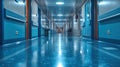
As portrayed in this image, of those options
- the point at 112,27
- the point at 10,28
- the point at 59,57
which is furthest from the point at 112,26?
the point at 59,57

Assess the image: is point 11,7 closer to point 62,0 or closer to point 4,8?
point 4,8

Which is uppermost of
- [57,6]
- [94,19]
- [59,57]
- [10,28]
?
[57,6]

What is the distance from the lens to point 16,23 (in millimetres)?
6926

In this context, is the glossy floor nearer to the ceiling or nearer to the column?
the column

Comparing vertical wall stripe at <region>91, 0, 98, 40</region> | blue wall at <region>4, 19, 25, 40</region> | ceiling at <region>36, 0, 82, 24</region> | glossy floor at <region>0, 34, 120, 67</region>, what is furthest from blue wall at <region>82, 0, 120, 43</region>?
ceiling at <region>36, 0, 82, 24</region>

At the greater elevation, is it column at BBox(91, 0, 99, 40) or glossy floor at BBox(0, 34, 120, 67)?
column at BBox(91, 0, 99, 40)

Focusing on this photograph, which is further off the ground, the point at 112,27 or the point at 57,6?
the point at 57,6

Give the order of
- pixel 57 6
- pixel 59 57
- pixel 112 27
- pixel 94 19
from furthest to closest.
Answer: pixel 57 6, pixel 94 19, pixel 112 27, pixel 59 57

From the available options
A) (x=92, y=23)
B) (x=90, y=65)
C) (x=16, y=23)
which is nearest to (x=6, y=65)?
(x=90, y=65)

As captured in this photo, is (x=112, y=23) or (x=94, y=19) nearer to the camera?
(x=112, y=23)

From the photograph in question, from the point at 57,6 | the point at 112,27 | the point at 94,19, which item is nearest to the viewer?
the point at 112,27

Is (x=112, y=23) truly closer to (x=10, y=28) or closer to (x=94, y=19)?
(x=10, y=28)

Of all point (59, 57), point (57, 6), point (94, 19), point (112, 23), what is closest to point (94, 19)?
point (94, 19)

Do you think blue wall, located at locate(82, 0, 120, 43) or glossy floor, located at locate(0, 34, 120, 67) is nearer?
glossy floor, located at locate(0, 34, 120, 67)
